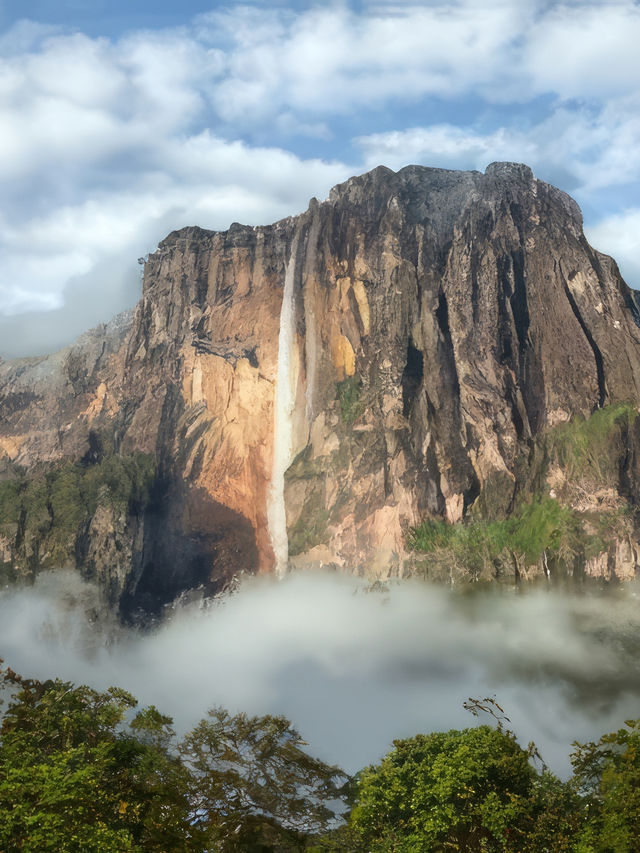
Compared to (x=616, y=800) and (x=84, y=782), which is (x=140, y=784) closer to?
(x=84, y=782)

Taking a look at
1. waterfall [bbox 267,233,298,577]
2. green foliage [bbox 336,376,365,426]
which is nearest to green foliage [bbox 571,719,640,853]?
green foliage [bbox 336,376,365,426]

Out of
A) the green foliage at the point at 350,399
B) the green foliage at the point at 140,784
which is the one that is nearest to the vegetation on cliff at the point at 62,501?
the green foliage at the point at 350,399

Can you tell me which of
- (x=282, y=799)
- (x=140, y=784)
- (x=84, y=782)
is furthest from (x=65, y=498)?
(x=84, y=782)

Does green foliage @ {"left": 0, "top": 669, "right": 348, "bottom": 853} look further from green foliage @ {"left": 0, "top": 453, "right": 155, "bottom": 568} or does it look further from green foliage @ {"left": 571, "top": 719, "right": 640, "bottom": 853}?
green foliage @ {"left": 0, "top": 453, "right": 155, "bottom": 568}

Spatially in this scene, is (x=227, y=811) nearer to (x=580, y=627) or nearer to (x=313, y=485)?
(x=580, y=627)

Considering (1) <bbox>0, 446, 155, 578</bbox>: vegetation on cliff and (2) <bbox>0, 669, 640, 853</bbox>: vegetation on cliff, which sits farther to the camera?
(1) <bbox>0, 446, 155, 578</bbox>: vegetation on cliff

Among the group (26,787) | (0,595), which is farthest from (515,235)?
(26,787)
